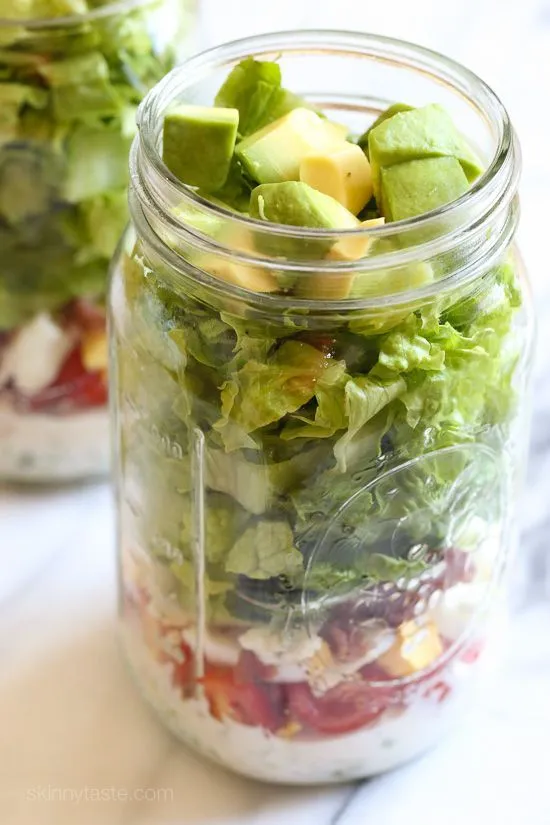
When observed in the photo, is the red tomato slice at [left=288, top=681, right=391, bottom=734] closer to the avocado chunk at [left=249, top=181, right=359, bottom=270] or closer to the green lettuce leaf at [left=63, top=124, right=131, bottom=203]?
the avocado chunk at [left=249, top=181, right=359, bottom=270]

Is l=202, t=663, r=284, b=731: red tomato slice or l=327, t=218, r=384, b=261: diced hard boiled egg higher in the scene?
l=327, t=218, r=384, b=261: diced hard boiled egg

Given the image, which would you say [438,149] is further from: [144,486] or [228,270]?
[144,486]

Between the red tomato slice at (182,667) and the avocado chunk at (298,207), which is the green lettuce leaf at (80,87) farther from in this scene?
the red tomato slice at (182,667)

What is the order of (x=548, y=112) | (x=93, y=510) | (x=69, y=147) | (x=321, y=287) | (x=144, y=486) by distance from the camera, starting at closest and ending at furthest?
(x=321, y=287) < (x=144, y=486) < (x=69, y=147) < (x=93, y=510) < (x=548, y=112)

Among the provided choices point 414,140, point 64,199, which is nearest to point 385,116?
point 414,140

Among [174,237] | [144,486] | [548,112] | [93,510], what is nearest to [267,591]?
[144,486]

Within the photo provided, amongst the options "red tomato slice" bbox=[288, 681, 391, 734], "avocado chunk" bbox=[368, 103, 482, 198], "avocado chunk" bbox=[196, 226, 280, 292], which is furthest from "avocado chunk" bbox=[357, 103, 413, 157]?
"red tomato slice" bbox=[288, 681, 391, 734]

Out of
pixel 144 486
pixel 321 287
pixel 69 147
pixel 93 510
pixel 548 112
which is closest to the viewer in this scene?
pixel 321 287
